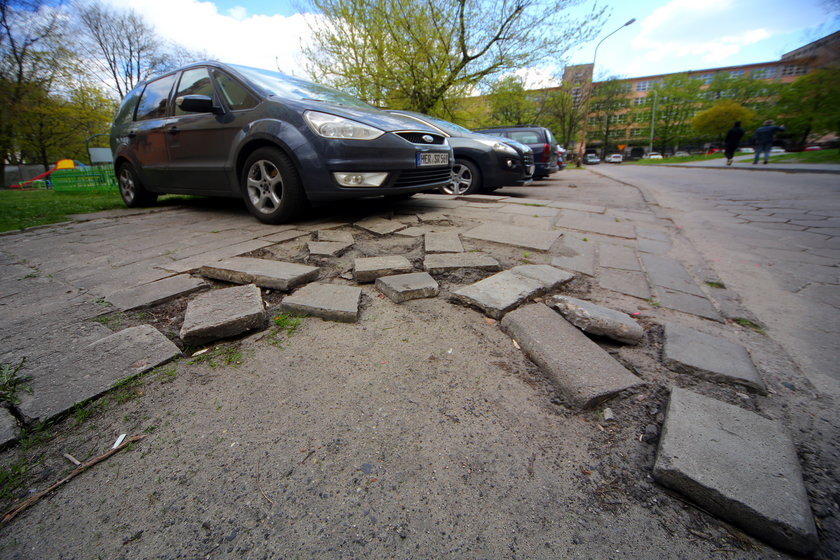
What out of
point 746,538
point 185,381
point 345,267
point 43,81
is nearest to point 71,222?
point 345,267

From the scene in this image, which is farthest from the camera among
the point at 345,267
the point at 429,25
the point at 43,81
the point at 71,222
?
the point at 429,25

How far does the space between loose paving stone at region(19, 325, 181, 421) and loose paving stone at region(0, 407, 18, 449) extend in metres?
0.04

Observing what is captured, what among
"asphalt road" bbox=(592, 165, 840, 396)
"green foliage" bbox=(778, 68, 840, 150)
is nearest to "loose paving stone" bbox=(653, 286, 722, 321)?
"asphalt road" bbox=(592, 165, 840, 396)

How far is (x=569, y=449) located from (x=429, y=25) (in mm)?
13493

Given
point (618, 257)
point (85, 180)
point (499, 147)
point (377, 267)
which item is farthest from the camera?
point (85, 180)

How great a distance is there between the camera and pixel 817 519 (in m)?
0.89

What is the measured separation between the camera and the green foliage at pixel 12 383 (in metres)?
1.23

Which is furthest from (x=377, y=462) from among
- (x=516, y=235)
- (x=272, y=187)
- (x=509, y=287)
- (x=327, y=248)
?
(x=272, y=187)

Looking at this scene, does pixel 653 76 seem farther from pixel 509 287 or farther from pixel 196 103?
pixel 509 287

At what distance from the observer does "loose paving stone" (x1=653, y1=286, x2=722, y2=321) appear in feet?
6.72

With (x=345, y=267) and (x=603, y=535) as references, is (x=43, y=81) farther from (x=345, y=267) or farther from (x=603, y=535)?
(x=603, y=535)

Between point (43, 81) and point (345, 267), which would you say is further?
point (43, 81)

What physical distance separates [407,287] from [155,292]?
1.43m

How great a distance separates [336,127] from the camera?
3.13 meters
